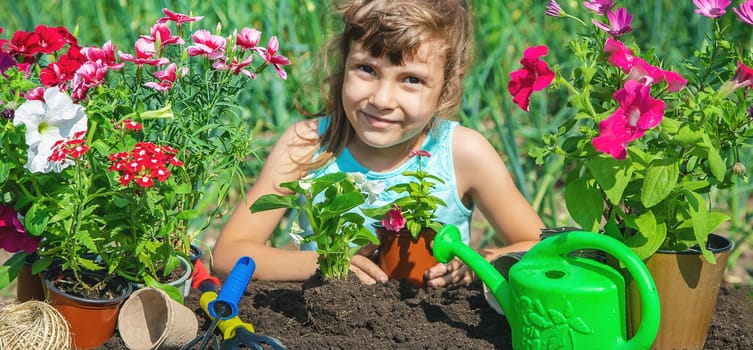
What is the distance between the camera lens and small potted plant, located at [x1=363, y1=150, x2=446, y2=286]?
5.99 ft

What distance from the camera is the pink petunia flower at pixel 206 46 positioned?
169 cm

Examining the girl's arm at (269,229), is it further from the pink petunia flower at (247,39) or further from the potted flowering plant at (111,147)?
the pink petunia flower at (247,39)

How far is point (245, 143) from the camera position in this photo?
170 centimetres

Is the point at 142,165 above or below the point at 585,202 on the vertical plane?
above

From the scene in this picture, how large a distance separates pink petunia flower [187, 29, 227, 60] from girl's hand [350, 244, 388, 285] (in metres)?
0.52

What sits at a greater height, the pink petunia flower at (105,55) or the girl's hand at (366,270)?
the pink petunia flower at (105,55)

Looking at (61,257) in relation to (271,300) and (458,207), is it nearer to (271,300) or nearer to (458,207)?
(271,300)

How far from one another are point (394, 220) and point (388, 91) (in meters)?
0.44

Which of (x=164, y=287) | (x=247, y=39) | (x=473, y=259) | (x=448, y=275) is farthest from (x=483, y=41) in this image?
(x=164, y=287)

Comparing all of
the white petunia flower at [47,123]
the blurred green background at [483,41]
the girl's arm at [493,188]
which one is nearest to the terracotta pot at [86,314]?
the white petunia flower at [47,123]

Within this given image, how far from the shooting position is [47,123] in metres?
1.47

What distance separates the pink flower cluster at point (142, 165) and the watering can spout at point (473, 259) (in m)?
0.50

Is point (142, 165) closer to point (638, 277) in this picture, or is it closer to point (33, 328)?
point (33, 328)

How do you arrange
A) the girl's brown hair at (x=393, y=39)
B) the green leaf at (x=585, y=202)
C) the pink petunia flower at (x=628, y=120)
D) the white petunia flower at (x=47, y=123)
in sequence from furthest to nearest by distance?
the girl's brown hair at (x=393, y=39) → the green leaf at (x=585, y=202) → the white petunia flower at (x=47, y=123) → the pink petunia flower at (x=628, y=120)
